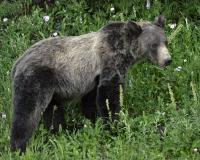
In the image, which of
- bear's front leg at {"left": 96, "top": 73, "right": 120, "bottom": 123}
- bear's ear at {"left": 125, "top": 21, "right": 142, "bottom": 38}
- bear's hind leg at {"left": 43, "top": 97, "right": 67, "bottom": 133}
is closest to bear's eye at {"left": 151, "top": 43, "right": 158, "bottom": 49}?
bear's ear at {"left": 125, "top": 21, "right": 142, "bottom": 38}

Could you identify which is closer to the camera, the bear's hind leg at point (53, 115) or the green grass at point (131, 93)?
the green grass at point (131, 93)

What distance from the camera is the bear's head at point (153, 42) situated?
7.74 metres

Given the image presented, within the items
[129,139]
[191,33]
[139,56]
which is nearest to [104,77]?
[139,56]

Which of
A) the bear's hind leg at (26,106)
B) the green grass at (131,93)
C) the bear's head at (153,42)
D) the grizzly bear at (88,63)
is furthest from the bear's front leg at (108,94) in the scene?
the bear's hind leg at (26,106)

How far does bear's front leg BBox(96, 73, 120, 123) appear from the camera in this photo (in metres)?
7.71

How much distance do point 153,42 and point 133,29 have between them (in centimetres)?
30

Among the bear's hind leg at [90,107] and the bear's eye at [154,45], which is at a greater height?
the bear's eye at [154,45]

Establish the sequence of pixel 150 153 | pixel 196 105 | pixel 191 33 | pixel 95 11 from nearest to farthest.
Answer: pixel 150 153 < pixel 196 105 < pixel 191 33 < pixel 95 11

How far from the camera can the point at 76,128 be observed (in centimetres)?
807

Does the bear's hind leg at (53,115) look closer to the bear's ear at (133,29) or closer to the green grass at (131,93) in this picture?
the green grass at (131,93)

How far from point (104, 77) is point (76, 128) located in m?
0.82

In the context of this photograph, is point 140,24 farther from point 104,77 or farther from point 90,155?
point 90,155

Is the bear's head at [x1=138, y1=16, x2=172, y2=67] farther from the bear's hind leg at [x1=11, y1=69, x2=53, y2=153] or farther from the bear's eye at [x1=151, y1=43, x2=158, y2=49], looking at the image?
the bear's hind leg at [x1=11, y1=69, x2=53, y2=153]

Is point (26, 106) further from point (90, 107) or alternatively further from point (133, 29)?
point (133, 29)
